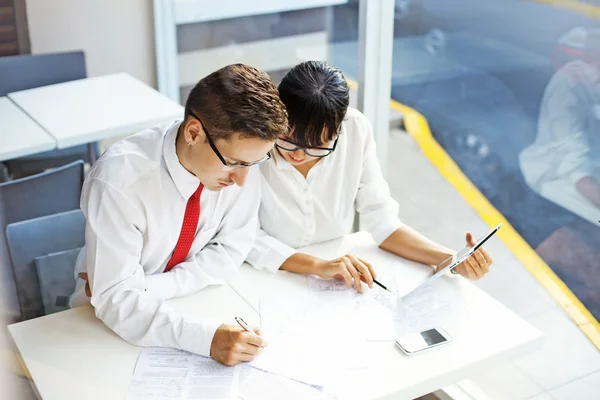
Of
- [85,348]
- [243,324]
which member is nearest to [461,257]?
[243,324]

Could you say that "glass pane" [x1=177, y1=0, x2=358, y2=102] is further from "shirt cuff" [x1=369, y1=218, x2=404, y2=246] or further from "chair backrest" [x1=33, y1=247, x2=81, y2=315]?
"chair backrest" [x1=33, y1=247, x2=81, y2=315]

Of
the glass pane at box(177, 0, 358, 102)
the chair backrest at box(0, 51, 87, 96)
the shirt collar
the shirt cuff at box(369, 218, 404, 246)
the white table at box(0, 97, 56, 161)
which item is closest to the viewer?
the shirt collar

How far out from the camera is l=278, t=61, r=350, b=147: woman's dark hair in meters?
1.77

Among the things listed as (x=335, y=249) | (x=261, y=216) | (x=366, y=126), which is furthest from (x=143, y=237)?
(x=366, y=126)

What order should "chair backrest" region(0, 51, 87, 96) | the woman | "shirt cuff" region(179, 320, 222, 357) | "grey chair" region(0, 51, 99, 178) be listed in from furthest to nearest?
"chair backrest" region(0, 51, 87, 96) → "grey chair" region(0, 51, 99, 178) → the woman → "shirt cuff" region(179, 320, 222, 357)

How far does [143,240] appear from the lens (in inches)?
68.4

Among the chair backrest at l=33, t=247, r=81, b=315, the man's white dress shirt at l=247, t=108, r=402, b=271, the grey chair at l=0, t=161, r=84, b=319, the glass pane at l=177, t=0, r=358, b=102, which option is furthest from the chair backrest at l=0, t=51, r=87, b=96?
the man's white dress shirt at l=247, t=108, r=402, b=271

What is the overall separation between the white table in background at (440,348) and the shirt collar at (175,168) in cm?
32

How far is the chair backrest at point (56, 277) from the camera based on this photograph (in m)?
2.06

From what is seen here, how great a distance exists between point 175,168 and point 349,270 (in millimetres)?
522

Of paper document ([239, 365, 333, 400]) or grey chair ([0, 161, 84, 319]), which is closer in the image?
paper document ([239, 365, 333, 400])

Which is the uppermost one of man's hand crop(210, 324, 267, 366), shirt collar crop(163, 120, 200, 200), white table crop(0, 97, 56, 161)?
shirt collar crop(163, 120, 200, 200)

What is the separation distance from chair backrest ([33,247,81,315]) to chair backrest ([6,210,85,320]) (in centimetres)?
3

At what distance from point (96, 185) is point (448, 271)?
3.15ft
